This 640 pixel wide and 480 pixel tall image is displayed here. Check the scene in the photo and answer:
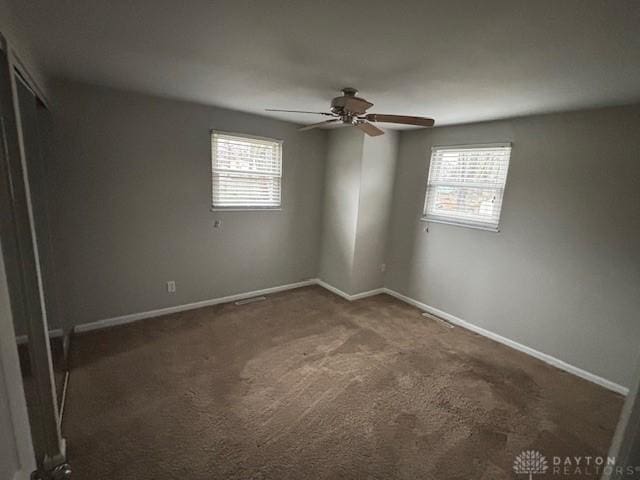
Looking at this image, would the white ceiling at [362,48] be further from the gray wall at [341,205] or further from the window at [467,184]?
the gray wall at [341,205]

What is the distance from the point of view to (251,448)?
1.68 m

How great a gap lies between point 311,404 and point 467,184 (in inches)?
110

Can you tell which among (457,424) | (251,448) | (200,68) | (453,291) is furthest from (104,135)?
(453,291)

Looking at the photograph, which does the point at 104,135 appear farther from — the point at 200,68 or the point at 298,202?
the point at 298,202

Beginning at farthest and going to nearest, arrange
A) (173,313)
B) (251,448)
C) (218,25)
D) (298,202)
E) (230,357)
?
(298,202)
(173,313)
(230,357)
(251,448)
(218,25)

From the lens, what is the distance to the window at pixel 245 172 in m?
3.28

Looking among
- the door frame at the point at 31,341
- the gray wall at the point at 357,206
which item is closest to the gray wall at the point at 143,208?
the gray wall at the point at 357,206

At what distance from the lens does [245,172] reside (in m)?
3.48

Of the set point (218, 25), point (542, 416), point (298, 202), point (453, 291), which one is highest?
point (218, 25)

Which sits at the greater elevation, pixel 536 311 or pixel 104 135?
pixel 104 135

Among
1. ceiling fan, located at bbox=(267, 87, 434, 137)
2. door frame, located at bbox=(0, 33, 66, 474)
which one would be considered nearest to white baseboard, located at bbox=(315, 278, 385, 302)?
ceiling fan, located at bbox=(267, 87, 434, 137)

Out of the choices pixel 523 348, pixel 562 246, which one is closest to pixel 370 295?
pixel 523 348

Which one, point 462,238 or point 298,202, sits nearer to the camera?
point 462,238

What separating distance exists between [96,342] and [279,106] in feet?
9.34
